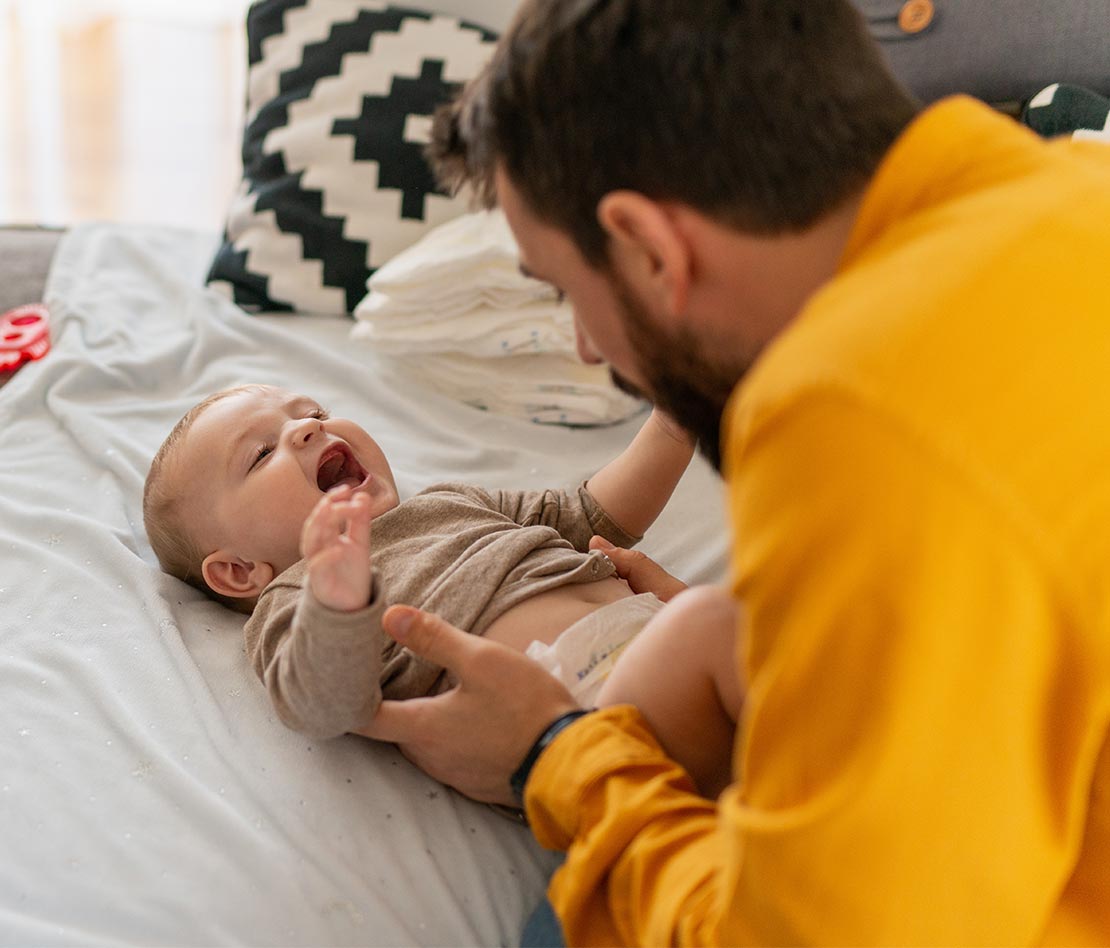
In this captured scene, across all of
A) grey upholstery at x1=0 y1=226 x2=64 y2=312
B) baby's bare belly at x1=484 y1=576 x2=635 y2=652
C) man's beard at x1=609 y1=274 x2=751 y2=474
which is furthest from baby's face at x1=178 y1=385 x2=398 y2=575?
grey upholstery at x1=0 y1=226 x2=64 y2=312

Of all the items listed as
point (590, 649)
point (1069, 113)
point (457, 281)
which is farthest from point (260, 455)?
point (1069, 113)

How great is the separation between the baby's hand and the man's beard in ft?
0.87

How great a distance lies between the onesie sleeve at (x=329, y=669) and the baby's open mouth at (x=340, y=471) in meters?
0.35

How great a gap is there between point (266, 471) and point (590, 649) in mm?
423

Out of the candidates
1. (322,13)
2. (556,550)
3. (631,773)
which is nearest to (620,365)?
(631,773)

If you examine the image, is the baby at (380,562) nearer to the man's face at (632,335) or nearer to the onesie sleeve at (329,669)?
the onesie sleeve at (329,669)

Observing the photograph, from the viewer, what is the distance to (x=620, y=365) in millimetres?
790

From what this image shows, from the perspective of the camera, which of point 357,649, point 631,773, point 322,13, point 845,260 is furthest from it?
point 322,13

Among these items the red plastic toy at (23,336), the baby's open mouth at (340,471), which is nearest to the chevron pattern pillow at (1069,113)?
the baby's open mouth at (340,471)

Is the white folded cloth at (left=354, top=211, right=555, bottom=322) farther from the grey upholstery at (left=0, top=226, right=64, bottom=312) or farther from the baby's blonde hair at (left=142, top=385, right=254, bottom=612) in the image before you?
the grey upholstery at (left=0, top=226, right=64, bottom=312)

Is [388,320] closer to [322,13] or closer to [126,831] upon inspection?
[322,13]

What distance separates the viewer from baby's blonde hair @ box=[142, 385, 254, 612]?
4.08ft

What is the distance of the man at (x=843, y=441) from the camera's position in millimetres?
528

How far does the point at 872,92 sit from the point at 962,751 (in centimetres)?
41
